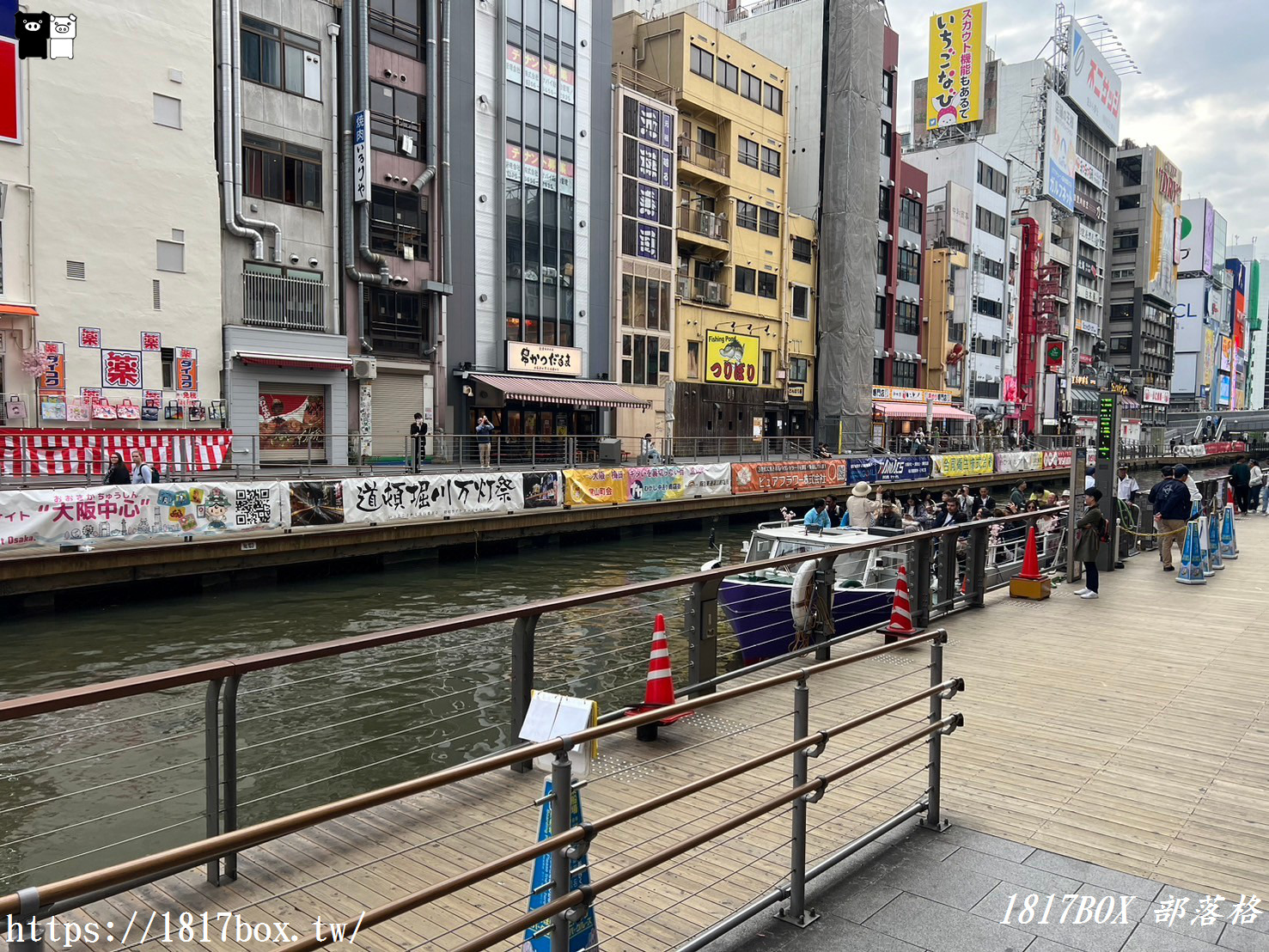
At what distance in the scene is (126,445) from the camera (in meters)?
25.2

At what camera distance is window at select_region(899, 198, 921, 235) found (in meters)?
64.0

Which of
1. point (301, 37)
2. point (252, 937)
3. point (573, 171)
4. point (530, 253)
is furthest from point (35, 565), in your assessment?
point (573, 171)

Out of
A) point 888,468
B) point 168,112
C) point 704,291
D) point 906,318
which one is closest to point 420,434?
point 168,112

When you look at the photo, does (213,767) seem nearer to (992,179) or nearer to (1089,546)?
(1089,546)

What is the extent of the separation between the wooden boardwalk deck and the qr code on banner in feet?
47.5

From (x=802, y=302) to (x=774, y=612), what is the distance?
48174mm

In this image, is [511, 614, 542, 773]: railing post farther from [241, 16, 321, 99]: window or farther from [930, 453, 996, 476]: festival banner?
[930, 453, 996, 476]: festival banner

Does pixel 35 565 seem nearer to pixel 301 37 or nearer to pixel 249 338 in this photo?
pixel 249 338

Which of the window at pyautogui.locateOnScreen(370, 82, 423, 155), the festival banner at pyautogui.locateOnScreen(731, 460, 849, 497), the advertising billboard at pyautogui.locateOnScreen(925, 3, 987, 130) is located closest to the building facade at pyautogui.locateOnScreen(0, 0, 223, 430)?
the window at pyautogui.locateOnScreen(370, 82, 423, 155)

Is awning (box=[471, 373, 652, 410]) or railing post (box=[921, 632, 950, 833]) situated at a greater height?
awning (box=[471, 373, 652, 410])

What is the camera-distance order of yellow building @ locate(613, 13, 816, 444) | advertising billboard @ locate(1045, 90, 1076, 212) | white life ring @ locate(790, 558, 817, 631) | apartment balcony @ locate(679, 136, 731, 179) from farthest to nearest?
advertising billboard @ locate(1045, 90, 1076, 212) < yellow building @ locate(613, 13, 816, 444) < apartment balcony @ locate(679, 136, 731, 179) < white life ring @ locate(790, 558, 817, 631)

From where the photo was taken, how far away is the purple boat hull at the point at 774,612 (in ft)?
39.5

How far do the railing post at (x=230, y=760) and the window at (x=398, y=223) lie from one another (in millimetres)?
31634

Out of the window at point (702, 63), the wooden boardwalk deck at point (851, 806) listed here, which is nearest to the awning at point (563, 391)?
the window at point (702, 63)
